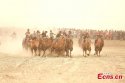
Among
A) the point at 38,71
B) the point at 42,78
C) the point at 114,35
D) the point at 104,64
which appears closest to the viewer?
the point at 42,78

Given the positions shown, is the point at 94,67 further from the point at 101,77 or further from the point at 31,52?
the point at 31,52

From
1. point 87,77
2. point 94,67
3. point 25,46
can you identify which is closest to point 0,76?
point 87,77

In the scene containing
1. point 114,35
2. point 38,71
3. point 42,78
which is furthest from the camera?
point 114,35

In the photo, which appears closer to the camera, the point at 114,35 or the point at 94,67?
the point at 94,67

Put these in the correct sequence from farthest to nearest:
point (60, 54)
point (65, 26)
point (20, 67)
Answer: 1. point (65, 26)
2. point (60, 54)
3. point (20, 67)

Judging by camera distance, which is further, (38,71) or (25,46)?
(25,46)

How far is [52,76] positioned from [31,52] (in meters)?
9.02

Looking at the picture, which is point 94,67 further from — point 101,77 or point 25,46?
point 25,46

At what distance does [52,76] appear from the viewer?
12992 millimetres

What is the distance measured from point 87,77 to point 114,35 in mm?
27375

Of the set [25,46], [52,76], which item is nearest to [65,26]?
[25,46]

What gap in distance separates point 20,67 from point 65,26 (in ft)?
97.1

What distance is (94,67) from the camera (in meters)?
15.4

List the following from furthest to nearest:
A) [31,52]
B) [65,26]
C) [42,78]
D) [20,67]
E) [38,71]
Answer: [65,26]
[31,52]
[20,67]
[38,71]
[42,78]
